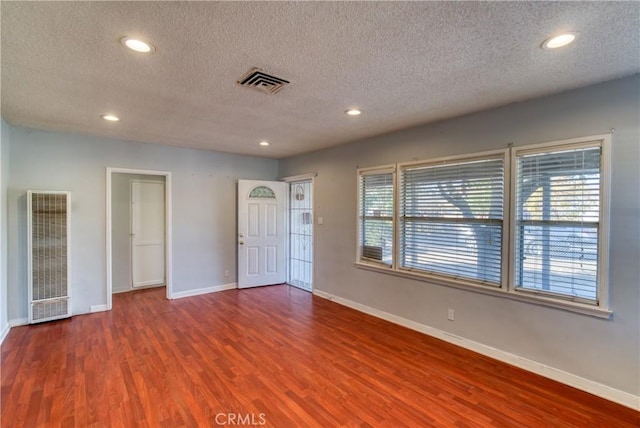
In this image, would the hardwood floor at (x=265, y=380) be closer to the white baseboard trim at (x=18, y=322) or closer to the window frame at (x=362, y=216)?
the white baseboard trim at (x=18, y=322)

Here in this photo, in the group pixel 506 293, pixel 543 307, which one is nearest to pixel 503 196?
pixel 506 293

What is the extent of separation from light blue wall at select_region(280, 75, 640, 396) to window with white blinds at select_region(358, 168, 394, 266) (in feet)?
0.68

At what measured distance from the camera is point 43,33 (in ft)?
5.80

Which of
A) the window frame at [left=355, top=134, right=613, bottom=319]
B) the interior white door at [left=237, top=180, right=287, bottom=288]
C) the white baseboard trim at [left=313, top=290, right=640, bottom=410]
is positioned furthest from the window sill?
the interior white door at [left=237, top=180, right=287, bottom=288]

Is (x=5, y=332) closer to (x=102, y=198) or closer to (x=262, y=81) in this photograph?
(x=102, y=198)

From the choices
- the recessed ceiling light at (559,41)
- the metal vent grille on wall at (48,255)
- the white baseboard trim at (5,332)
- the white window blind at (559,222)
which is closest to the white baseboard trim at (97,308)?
the metal vent grille on wall at (48,255)

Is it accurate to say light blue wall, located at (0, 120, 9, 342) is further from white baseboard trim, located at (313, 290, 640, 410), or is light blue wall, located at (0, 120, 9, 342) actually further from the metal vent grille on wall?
white baseboard trim, located at (313, 290, 640, 410)

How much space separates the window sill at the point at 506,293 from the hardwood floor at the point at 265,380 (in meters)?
0.63

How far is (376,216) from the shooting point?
4277 millimetres

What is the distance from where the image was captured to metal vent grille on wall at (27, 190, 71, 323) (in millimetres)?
3781

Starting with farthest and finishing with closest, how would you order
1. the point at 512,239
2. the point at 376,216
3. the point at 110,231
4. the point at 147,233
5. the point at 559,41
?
1. the point at 147,233
2. the point at 110,231
3. the point at 376,216
4. the point at 512,239
5. the point at 559,41

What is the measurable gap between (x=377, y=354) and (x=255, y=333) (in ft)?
4.65

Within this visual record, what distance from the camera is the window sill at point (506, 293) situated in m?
2.45

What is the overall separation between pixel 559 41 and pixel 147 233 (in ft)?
20.4
